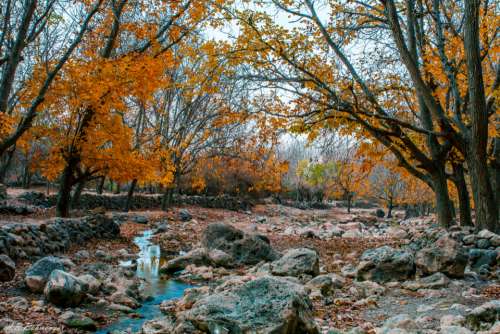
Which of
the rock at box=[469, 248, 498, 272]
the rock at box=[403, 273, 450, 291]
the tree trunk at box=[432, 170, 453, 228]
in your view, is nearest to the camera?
the rock at box=[403, 273, 450, 291]

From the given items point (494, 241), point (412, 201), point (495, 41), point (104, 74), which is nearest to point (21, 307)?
point (104, 74)

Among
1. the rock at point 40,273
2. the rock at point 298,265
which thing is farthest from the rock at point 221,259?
the rock at point 40,273

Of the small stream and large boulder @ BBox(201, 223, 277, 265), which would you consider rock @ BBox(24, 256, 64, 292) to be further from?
large boulder @ BBox(201, 223, 277, 265)

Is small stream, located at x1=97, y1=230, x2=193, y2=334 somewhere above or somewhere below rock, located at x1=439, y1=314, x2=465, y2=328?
below

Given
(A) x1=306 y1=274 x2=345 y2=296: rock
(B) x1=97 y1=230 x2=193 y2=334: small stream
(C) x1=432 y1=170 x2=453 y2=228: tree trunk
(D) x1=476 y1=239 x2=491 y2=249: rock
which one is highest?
(C) x1=432 y1=170 x2=453 y2=228: tree trunk

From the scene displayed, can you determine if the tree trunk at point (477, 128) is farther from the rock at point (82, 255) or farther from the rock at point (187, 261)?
the rock at point (82, 255)

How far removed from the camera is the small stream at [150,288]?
5574mm

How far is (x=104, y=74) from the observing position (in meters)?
10.4

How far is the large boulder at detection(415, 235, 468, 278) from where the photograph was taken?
6.44 m

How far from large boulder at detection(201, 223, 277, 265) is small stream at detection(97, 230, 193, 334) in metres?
1.35

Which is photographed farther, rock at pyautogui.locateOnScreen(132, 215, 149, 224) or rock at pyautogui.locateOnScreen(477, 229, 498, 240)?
rock at pyautogui.locateOnScreen(132, 215, 149, 224)

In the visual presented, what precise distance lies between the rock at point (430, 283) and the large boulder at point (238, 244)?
163 inches

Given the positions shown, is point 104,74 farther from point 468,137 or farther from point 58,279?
point 468,137

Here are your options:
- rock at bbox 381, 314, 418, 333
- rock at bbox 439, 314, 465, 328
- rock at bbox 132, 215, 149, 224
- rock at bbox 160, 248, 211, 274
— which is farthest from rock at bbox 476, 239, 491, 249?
rock at bbox 132, 215, 149, 224
